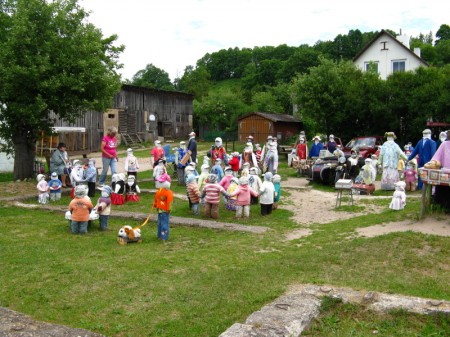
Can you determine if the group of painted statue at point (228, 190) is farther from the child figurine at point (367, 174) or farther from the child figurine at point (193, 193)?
the child figurine at point (367, 174)

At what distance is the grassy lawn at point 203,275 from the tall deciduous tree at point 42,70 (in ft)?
22.5

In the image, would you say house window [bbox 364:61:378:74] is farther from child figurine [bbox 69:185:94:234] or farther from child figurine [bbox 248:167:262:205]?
child figurine [bbox 69:185:94:234]

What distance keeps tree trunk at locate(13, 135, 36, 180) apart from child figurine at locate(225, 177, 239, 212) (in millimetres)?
8583

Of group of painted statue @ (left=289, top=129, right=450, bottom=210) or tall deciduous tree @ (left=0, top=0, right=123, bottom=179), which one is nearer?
group of painted statue @ (left=289, top=129, right=450, bottom=210)

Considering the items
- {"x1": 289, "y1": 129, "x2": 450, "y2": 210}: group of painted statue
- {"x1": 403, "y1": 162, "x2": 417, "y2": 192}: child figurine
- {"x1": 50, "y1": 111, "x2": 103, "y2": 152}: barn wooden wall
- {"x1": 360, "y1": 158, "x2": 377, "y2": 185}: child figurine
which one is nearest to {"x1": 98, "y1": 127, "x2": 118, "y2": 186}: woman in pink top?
{"x1": 289, "y1": 129, "x2": 450, "y2": 210}: group of painted statue

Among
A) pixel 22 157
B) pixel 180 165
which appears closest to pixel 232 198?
pixel 180 165

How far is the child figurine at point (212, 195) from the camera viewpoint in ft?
40.3

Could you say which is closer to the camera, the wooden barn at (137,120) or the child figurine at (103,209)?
the child figurine at (103,209)

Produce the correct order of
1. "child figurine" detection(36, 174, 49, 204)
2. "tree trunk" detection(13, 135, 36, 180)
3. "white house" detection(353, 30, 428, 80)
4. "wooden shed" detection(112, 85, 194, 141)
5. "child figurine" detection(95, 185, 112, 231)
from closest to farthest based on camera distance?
"child figurine" detection(95, 185, 112, 231), "child figurine" detection(36, 174, 49, 204), "tree trunk" detection(13, 135, 36, 180), "wooden shed" detection(112, 85, 194, 141), "white house" detection(353, 30, 428, 80)

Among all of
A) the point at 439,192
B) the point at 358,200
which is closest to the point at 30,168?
the point at 358,200

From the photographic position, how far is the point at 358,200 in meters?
14.9

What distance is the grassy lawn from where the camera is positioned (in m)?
6.18

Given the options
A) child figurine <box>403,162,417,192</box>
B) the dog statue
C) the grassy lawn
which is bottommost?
the grassy lawn

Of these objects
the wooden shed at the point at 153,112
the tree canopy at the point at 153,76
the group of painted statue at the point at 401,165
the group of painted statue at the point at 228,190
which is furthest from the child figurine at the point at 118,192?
the tree canopy at the point at 153,76
